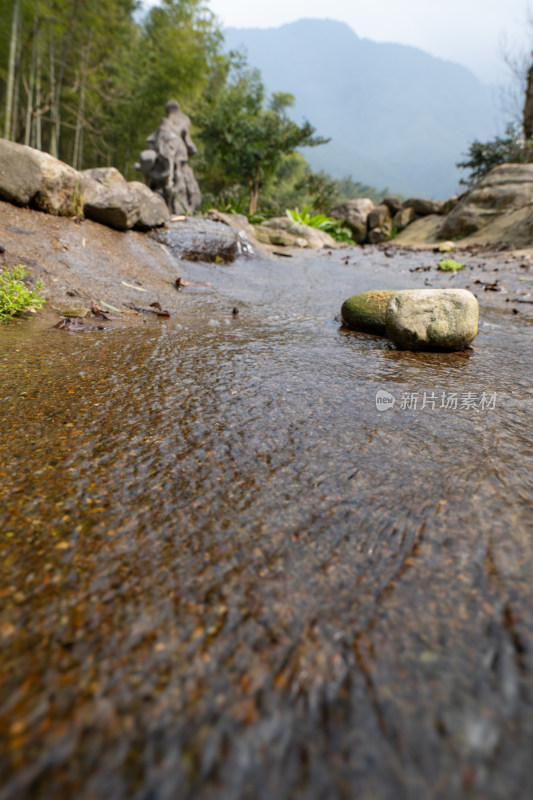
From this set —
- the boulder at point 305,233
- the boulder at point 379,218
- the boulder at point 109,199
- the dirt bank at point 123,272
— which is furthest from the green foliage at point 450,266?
the boulder at point 379,218

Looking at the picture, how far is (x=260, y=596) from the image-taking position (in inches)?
40.7

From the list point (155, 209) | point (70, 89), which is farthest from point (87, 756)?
point (70, 89)

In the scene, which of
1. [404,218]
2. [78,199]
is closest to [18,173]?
[78,199]

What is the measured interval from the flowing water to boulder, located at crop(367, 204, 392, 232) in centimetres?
1716

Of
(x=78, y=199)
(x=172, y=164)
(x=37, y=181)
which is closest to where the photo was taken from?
(x=37, y=181)

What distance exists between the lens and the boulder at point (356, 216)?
691 inches

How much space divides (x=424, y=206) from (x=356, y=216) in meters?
2.89

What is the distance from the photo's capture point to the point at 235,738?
0.75 meters

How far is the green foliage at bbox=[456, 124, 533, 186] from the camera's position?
15.9m

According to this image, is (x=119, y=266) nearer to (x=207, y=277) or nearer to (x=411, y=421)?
(x=207, y=277)

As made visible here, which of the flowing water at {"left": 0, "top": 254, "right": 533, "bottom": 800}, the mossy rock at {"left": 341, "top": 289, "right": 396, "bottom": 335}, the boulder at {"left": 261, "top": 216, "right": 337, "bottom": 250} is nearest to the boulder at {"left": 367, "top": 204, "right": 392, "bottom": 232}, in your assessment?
the boulder at {"left": 261, "top": 216, "right": 337, "bottom": 250}

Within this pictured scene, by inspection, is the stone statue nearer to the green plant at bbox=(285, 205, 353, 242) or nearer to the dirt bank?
the green plant at bbox=(285, 205, 353, 242)

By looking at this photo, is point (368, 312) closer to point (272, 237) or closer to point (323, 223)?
point (272, 237)

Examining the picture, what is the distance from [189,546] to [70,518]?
16.1 inches
